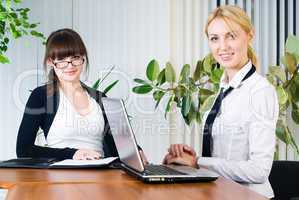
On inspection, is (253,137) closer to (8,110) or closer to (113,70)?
(113,70)

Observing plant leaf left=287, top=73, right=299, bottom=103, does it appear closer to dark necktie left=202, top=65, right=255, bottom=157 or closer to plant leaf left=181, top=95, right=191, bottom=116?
plant leaf left=181, top=95, right=191, bottom=116

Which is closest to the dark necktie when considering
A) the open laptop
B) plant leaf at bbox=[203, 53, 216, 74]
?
the open laptop

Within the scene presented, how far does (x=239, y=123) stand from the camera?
2.04 m

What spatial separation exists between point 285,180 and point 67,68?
141 centimetres

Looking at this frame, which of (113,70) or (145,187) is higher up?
(113,70)

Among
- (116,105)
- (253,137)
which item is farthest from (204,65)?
(116,105)

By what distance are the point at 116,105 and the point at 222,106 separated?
Answer: 2.18 feet

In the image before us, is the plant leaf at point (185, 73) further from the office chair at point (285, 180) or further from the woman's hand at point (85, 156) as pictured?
the woman's hand at point (85, 156)

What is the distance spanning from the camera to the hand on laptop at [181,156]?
2.06 meters

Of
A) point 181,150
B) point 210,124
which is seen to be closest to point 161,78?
point 210,124

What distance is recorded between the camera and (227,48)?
2484 mm

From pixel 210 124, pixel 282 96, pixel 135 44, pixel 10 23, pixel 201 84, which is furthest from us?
pixel 135 44

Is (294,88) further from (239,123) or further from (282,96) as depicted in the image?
(239,123)

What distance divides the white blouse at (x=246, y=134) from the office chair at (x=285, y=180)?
20 centimetres
